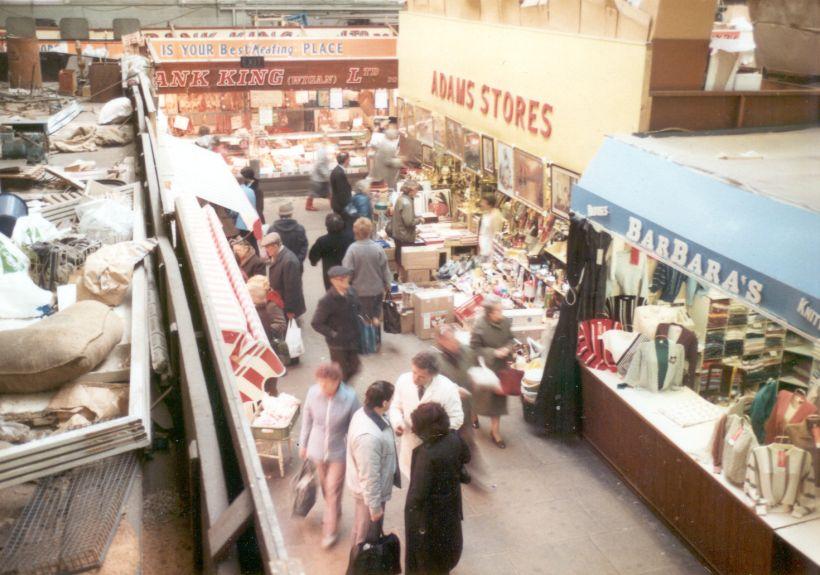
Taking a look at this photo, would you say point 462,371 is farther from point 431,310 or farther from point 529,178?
point 529,178

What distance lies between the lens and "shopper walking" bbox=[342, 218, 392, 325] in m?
9.75

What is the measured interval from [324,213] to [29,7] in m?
16.3

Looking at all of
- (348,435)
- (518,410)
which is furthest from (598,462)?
(348,435)

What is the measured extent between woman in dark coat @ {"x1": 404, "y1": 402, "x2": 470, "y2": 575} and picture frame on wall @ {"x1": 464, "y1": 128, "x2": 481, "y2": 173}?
7.73 m

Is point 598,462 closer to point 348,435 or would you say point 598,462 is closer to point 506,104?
point 348,435

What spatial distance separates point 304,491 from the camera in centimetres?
681

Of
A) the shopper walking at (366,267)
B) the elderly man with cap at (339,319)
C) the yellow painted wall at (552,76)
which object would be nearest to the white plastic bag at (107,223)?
the elderly man with cap at (339,319)

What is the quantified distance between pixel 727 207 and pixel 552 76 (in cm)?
417

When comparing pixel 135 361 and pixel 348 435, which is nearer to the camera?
pixel 135 361

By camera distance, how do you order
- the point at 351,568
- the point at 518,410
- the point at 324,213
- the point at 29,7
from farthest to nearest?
the point at 29,7, the point at 324,213, the point at 518,410, the point at 351,568

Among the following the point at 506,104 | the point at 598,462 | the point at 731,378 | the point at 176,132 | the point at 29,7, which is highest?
the point at 29,7

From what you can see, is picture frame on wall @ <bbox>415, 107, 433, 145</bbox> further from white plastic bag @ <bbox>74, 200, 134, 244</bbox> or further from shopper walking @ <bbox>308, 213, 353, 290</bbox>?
white plastic bag @ <bbox>74, 200, 134, 244</bbox>

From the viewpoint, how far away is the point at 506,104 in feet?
37.7

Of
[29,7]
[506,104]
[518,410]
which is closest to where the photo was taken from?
[518,410]
